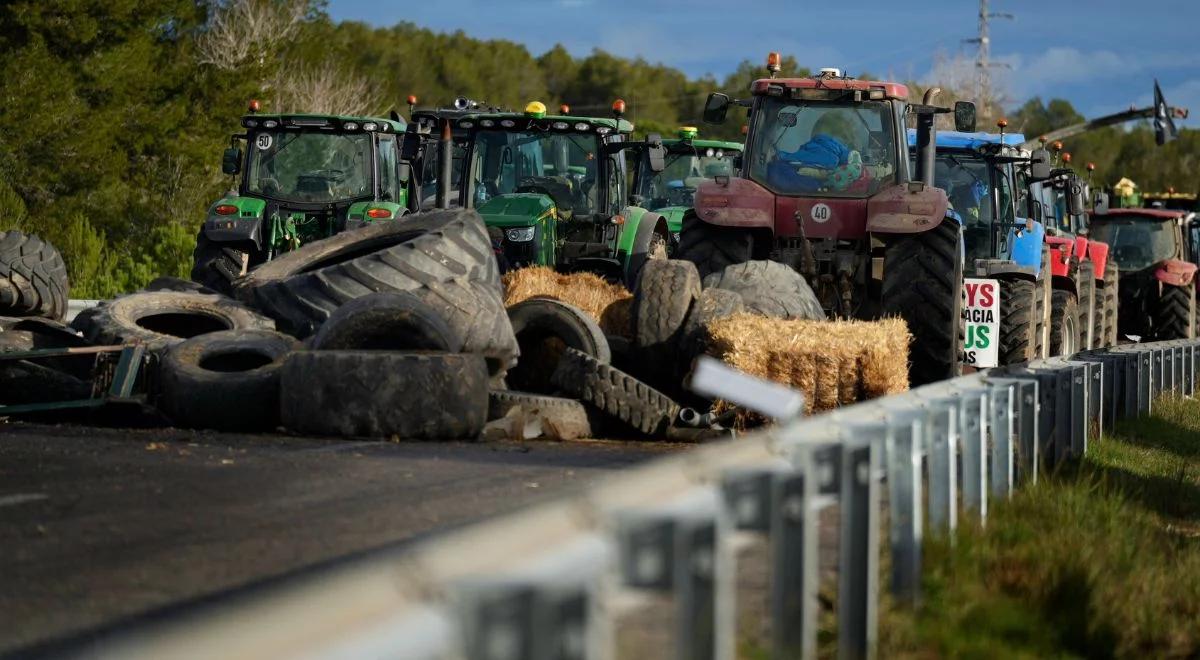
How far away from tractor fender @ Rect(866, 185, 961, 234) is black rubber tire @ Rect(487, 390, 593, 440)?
4768 millimetres

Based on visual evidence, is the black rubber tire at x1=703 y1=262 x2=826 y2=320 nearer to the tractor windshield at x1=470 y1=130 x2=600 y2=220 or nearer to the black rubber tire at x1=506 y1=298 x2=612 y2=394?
the black rubber tire at x1=506 y1=298 x2=612 y2=394

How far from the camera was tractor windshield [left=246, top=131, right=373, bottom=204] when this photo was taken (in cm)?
2364

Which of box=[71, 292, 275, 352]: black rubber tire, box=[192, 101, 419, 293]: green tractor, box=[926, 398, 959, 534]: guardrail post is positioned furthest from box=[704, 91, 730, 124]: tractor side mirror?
box=[926, 398, 959, 534]: guardrail post

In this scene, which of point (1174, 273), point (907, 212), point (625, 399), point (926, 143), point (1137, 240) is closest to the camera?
point (625, 399)

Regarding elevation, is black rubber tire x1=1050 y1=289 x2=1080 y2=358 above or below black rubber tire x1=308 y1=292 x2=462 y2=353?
below

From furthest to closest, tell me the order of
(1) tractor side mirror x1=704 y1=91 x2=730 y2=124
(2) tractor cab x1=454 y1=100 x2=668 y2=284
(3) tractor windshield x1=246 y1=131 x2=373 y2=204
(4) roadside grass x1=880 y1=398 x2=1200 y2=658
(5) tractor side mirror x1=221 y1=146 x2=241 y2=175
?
(3) tractor windshield x1=246 y1=131 x2=373 y2=204
(5) tractor side mirror x1=221 y1=146 x2=241 y2=175
(2) tractor cab x1=454 y1=100 x2=668 y2=284
(1) tractor side mirror x1=704 y1=91 x2=730 y2=124
(4) roadside grass x1=880 y1=398 x2=1200 y2=658

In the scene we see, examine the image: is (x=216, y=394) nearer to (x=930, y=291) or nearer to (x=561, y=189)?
(x=930, y=291)

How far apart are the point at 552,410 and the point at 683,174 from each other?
15.9 meters

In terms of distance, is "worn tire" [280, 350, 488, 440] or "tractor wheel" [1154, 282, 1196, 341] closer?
"worn tire" [280, 350, 488, 440]

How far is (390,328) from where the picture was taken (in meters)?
12.8

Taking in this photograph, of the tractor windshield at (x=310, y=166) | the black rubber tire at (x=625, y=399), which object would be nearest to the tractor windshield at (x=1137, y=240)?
the tractor windshield at (x=310, y=166)

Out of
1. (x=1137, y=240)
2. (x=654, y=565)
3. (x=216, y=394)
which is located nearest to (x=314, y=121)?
(x=216, y=394)

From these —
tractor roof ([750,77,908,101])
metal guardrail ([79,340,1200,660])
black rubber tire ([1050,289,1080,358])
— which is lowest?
black rubber tire ([1050,289,1080,358])

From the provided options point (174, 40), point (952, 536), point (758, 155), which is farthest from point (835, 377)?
point (174, 40)
